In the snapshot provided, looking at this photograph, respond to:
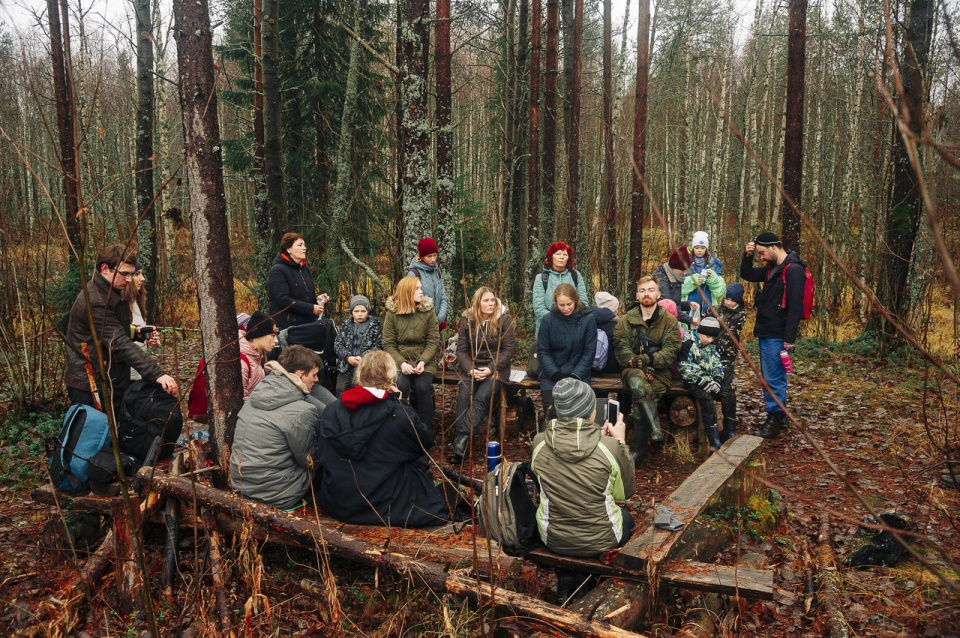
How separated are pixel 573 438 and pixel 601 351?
9.85 ft

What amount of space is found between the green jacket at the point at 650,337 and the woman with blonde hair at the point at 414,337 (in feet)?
6.12

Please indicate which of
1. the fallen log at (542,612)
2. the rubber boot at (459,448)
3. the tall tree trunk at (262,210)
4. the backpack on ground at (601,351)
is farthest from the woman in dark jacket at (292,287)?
the fallen log at (542,612)

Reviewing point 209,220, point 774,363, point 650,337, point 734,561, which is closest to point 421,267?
point 650,337

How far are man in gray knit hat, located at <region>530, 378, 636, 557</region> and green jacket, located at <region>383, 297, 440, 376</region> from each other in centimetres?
286

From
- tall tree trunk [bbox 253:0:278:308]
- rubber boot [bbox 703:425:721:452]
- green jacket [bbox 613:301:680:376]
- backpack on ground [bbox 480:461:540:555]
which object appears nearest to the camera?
backpack on ground [bbox 480:461:540:555]

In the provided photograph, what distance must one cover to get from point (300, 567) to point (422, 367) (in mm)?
2529

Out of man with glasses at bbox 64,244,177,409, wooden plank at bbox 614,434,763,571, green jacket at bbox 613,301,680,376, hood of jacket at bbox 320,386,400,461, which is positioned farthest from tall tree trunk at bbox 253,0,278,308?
wooden plank at bbox 614,434,763,571

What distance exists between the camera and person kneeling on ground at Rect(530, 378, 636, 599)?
391 cm

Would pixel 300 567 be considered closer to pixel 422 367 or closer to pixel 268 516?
pixel 268 516

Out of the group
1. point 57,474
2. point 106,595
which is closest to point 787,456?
point 106,595

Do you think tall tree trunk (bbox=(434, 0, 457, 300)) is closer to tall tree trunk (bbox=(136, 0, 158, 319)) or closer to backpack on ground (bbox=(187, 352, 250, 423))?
backpack on ground (bbox=(187, 352, 250, 423))

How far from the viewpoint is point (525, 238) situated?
14453 millimetres

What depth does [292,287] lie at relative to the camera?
21.9 feet

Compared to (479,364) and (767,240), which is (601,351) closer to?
(479,364)
